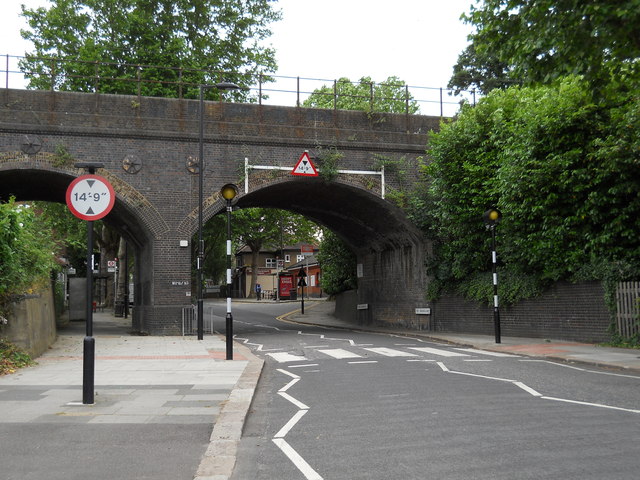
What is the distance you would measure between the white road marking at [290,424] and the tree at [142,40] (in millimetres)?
27727

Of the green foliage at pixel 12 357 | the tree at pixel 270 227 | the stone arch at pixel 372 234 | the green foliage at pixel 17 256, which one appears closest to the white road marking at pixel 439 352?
the stone arch at pixel 372 234

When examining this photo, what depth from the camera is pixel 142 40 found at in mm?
34875

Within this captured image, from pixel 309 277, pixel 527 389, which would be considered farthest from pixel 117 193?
pixel 309 277

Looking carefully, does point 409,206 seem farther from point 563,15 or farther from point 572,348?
point 563,15

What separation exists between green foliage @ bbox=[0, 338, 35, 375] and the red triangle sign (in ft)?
42.7

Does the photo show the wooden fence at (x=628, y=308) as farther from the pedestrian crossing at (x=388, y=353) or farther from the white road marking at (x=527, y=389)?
the white road marking at (x=527, y=389)

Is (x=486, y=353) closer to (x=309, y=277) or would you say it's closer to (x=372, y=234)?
(x=372, y=234)

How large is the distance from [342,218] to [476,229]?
28.5ft

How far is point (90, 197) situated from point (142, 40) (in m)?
29.5

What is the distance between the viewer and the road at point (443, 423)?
512 cm

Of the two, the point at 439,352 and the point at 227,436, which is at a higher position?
the point at 227,436

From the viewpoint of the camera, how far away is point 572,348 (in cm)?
1578

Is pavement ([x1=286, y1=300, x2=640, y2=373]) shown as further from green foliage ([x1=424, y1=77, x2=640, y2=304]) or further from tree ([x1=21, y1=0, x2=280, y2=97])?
tree ([x1=21, y1=0, x2=280, y2=97])

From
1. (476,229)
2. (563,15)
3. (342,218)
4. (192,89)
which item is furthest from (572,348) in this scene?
(192,89)
